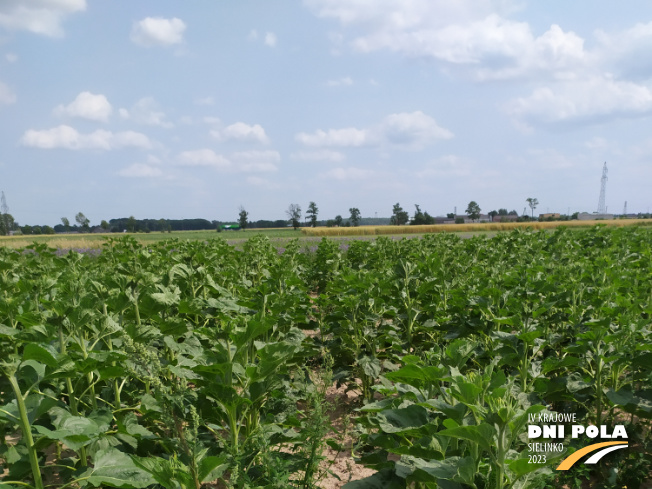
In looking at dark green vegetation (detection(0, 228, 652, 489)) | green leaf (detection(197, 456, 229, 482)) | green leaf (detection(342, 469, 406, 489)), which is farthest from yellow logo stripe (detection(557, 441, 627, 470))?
green leaf (detection(197, 456, 229, 482))

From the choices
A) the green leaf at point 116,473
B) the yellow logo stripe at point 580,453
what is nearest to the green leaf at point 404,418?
the green leaf at point 116,473

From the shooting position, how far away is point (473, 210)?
12725cm

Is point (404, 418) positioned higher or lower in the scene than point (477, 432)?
lower

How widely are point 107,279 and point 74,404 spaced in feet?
6.88

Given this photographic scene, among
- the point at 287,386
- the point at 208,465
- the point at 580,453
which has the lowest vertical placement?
the point at 580,453

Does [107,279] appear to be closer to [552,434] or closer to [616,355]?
[552,434]

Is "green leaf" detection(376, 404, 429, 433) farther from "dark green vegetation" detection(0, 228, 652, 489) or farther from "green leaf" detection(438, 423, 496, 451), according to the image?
"green leaf" detection(438, 423, 496, 451)

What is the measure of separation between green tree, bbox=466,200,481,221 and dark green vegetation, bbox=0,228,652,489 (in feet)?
410

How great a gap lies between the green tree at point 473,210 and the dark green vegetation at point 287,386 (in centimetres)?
12505

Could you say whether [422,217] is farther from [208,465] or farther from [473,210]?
[208,465]

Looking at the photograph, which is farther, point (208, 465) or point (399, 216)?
point (399, 216)

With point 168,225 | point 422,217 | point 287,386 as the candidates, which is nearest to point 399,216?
point 422,217

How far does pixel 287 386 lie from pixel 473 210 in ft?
428

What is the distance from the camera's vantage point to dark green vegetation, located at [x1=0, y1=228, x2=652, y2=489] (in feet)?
7.06
